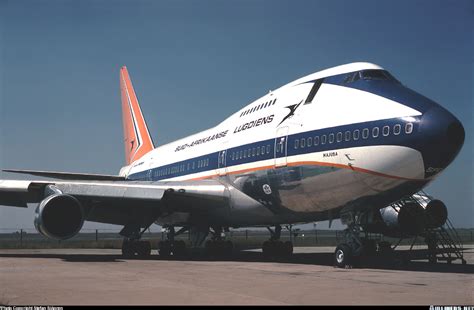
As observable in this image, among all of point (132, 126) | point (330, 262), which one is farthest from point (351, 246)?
point (132, 126)

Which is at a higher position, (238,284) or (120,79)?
(120,79)

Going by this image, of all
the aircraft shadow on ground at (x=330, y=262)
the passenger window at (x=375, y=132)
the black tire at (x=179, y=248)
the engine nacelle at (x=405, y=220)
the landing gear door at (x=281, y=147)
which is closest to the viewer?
the passenger window at (x=375, y=132)

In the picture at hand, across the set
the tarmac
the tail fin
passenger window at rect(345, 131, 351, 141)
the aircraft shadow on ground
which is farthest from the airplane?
the tail fin

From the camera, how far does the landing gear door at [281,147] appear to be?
15383mm

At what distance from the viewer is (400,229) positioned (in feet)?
61.8

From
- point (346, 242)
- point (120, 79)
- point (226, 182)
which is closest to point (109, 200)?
point (226, 182)

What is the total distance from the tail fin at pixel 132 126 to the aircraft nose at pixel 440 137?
19920 mm

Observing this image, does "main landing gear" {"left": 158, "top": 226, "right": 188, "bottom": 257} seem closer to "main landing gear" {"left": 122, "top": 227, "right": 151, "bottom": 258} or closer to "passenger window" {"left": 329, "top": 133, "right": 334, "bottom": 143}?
"main landing gear" {"left": 122, "top": 227, "right": 151, "bottom": 258}

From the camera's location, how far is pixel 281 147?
15578 millimetres

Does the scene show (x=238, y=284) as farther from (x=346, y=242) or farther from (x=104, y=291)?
(x=346, y=242)

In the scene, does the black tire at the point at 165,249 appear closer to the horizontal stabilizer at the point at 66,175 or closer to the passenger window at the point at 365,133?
the horizontal stabilizer at the point at 66,175

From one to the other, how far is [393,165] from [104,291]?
22.8 feet

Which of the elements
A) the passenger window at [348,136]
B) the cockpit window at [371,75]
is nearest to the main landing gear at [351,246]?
the passenger window at [348,136]

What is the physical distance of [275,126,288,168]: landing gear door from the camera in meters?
15.4
